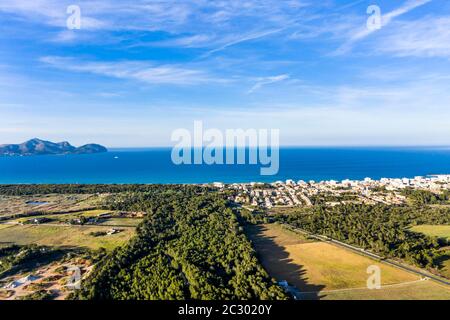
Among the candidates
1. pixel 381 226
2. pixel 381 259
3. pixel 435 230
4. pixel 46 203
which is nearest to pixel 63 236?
pixel 46 203

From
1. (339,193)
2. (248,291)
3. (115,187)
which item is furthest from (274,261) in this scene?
(115,187)

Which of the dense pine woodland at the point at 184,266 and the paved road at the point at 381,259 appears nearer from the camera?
the dense pine woodland at the point at 184,266

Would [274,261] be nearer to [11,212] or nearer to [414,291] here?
[414,291]

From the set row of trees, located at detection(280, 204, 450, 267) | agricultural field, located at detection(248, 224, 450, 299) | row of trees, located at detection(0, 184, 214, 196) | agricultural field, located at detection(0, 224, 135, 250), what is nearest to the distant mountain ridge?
row of trees, located at detection(0, 184, 214, 196)

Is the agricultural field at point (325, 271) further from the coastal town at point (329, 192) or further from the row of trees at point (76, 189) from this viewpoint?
the row of trees at point (76, 189)

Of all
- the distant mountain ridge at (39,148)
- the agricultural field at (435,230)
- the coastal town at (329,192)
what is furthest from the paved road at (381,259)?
the distant mountain ridge at (39,148)

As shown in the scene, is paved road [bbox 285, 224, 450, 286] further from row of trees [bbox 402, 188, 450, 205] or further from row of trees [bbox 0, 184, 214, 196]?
row of trees [bbox 0, 184, 214, 196]
